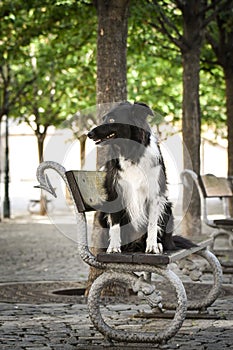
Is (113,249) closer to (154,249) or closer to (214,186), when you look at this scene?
(154,249)

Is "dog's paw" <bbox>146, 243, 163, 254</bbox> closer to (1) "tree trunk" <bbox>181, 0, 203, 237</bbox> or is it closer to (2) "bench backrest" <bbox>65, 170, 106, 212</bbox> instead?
(2) "bench backrest" <bbox>65, 170, 106, 212</bbox>

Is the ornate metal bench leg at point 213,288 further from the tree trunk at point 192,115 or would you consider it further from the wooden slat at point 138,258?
the tree trunk at point 192,115

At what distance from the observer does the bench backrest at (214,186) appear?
1281cm

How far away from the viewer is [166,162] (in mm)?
8195

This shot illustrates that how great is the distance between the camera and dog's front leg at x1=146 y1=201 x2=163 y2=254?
7723 mm

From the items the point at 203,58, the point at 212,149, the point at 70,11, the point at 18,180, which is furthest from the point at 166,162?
the point at 18,180

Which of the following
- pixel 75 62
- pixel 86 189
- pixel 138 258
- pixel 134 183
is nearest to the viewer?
pixel 138 258

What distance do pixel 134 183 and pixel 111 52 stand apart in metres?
3.59

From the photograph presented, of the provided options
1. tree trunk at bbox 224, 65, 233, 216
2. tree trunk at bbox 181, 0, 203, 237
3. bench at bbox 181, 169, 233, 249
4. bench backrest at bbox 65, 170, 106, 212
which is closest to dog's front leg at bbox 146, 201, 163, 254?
bench backrest at bbox 65, 170, 106, 212

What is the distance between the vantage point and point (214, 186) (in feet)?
43.9

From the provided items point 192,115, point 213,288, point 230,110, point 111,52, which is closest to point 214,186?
point 111,52

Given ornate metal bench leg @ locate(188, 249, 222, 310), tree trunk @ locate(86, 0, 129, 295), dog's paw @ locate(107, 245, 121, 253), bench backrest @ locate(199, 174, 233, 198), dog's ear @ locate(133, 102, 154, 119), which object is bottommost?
ornate metal bench leg @ locate(188, 249, 222, 310)

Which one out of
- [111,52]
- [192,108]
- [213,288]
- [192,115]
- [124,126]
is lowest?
[213,288]

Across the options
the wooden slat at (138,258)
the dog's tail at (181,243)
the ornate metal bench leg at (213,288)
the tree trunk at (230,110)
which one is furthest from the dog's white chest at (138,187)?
the tree trunk at (230,110)
